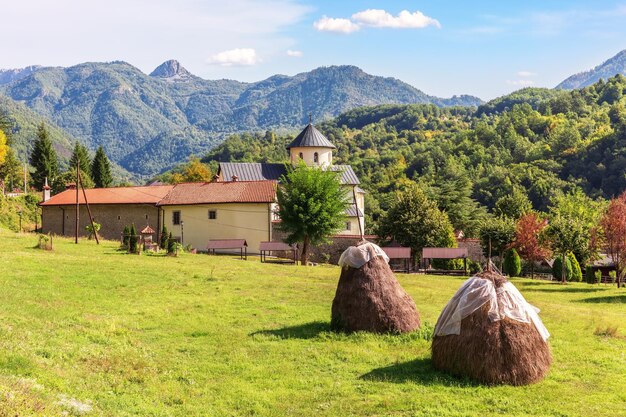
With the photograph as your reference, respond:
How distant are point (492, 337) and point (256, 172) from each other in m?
47.6

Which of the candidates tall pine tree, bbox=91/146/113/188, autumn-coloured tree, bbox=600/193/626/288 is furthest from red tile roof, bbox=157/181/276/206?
tall pine tree, bbox=91/146/113/188

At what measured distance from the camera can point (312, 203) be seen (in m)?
39.7

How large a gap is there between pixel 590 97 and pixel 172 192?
159 m

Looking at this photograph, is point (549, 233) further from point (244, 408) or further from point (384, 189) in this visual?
point (384, 189)

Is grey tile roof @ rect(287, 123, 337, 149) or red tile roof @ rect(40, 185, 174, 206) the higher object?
grey tile roof @ rect(287, 123, 337, 149)

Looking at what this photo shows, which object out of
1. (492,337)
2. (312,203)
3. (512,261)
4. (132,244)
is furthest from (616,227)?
(132,244)

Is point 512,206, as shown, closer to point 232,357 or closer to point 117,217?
point 117,217

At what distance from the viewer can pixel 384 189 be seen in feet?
375

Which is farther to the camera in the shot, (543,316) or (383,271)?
(543,316)

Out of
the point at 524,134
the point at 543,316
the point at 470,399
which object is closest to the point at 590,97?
the point at 524,134

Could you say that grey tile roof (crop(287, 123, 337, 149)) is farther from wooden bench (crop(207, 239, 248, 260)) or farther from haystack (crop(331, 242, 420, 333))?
haystack (crop(331, 242, 420, 333))

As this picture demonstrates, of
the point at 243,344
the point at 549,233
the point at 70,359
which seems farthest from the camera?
the point at 549,233

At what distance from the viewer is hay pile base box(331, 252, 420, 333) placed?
16422 millimetres

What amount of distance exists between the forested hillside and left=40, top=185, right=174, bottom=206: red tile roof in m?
32.8
